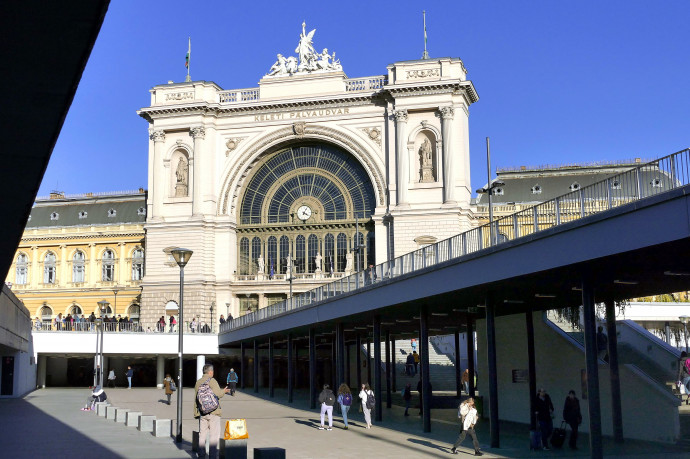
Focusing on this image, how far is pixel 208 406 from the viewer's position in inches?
715

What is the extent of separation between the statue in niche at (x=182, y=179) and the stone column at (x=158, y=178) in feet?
4.02

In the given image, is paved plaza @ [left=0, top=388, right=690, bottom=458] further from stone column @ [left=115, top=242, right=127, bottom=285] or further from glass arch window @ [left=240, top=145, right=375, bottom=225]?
stone column @ [left=115, top=242, right=127, bottom=285]

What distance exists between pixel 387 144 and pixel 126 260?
103 ft

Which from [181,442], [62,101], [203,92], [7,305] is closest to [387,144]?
[203,92]

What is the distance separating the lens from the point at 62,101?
8.94 m

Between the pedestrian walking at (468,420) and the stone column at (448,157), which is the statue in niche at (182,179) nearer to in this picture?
the stone column at (448,157)

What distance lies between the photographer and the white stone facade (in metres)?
71.1

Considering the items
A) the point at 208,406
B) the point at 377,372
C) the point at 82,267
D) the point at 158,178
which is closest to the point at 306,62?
the point at 158,178

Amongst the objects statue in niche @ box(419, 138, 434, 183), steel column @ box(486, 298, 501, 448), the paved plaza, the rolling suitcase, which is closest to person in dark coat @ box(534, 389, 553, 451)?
the rolling suitcase

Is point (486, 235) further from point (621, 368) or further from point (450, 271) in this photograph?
point (621, 368)

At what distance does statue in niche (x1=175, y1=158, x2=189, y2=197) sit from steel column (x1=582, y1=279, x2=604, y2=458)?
59.3 meters

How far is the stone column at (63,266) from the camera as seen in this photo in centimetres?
8944

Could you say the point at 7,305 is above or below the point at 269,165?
below

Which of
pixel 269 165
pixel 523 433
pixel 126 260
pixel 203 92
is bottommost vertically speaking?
pixel 523 433
